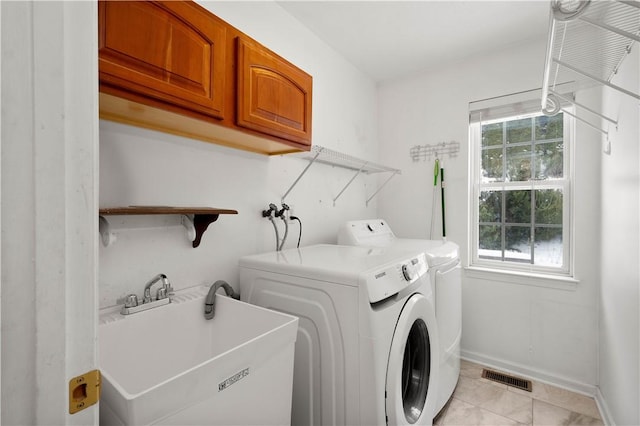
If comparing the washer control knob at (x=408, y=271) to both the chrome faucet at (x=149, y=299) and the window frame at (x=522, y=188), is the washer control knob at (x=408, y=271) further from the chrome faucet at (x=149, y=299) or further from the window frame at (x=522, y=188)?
the window frame at (x=522, y=188)

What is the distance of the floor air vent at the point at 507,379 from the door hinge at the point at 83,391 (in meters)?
2.70

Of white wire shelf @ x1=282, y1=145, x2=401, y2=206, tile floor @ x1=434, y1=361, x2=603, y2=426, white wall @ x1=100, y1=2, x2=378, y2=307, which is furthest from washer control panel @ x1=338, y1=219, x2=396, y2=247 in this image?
tile floor @ x1=434, y1=361, x2=603, y2=426

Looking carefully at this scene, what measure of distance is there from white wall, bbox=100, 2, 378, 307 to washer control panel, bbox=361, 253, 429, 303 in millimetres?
858

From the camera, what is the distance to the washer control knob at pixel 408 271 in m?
1.44

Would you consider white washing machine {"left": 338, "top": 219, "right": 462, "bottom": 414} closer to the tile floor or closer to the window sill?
the tile floor

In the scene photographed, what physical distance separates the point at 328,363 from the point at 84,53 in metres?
1.29

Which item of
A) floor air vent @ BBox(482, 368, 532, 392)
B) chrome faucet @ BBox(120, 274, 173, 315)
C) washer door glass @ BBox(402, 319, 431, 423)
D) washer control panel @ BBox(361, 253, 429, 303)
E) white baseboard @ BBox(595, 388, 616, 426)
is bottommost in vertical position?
floor air vent @ BBox(482, 368, 532, 392)

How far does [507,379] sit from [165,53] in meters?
3.03

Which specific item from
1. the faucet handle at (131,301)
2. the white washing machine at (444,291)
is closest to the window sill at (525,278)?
the white washing machine at (444,291)


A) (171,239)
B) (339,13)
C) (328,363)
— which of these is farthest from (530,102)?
(171,239)

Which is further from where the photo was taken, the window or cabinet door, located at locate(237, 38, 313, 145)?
the window

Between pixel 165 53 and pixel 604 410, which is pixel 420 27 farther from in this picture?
pixel 604 410

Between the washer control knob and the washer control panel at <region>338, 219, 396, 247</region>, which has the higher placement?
the washer control panel at <region>338, 219, 396, 247</region>

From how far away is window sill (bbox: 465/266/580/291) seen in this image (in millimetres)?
2250
